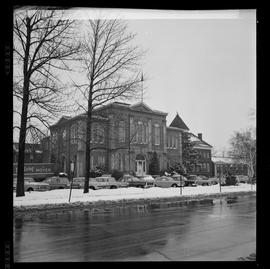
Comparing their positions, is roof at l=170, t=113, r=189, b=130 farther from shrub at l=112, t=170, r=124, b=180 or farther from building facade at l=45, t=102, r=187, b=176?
shrub at l=112, t=170, r=124, b=180

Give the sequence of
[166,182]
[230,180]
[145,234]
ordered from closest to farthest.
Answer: [145,234]
[166,182]
[230,180]

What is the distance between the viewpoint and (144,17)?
4695 mm

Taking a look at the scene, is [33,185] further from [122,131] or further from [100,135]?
[122,131]

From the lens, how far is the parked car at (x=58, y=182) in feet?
17.2

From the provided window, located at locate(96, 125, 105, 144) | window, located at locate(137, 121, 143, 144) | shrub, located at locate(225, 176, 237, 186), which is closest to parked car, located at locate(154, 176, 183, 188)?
window, located at locate(137, 121, 143, 144)

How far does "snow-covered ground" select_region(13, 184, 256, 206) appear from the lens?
205 inches

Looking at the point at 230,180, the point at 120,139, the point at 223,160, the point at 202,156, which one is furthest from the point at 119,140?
the point at 230,180

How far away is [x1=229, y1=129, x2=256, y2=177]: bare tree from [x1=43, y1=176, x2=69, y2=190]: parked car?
9.21 feet

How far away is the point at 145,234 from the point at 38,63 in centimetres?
315

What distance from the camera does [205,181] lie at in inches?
219

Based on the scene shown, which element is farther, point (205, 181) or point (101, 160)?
point (205, 181)
